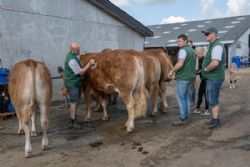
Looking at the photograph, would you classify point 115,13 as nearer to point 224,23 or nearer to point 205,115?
point 205,115

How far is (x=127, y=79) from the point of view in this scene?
22.7ft

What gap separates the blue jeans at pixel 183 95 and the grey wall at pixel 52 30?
5.26 meters

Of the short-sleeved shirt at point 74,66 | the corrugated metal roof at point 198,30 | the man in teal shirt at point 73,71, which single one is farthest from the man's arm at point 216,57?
the corrugated metal roof at point 198,30

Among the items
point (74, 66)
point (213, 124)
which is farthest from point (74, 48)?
point (213, 124)

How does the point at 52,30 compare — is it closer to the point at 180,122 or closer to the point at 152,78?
the point at 152,78

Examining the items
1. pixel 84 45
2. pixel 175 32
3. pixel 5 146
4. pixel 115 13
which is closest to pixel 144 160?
pixel 5 146

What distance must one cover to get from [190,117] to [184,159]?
3.16m

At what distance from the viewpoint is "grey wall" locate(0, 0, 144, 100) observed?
389 inches

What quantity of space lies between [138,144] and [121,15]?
28.9 feet

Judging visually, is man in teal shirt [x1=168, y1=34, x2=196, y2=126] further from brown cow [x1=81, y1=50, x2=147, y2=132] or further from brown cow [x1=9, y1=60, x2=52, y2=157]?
brown cow [x1=9, y1=60, x2=52, y2=157]

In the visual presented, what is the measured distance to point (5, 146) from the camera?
20.4 ft

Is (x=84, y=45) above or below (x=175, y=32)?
below

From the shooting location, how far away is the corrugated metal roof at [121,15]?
42.4 ft

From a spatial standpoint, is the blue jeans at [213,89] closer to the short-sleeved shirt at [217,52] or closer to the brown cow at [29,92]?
the short-sleeved shirt at [217,52]
